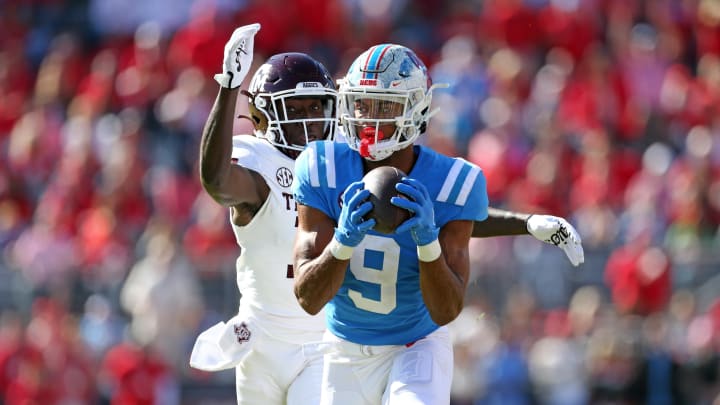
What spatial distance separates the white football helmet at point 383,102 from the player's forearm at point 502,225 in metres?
0.69

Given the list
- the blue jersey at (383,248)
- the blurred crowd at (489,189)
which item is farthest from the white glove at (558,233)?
the blurred crowd at (489,189)

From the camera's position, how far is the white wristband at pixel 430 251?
4.15 m

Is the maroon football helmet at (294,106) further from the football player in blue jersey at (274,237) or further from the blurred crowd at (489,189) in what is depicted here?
the blurred crowd at (489,189)

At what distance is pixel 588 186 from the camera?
10.0 m

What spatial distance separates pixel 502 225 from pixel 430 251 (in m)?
0.98

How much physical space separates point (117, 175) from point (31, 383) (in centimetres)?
197

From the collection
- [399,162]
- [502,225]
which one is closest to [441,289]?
[399,162]

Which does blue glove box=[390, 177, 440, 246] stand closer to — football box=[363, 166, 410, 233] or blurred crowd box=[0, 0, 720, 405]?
football box=[363, 166, 410, 233]

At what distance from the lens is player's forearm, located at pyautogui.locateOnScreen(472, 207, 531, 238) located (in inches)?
199

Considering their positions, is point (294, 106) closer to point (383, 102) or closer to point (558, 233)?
point (383, 102)

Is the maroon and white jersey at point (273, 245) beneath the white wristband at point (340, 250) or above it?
beneath

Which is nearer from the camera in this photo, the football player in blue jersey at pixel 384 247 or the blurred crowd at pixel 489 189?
the football player in blue jersey at pixel 384 247

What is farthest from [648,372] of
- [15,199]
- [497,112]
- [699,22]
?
[15,199]

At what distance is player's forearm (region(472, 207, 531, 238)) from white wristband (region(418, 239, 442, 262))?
917 millimetres
